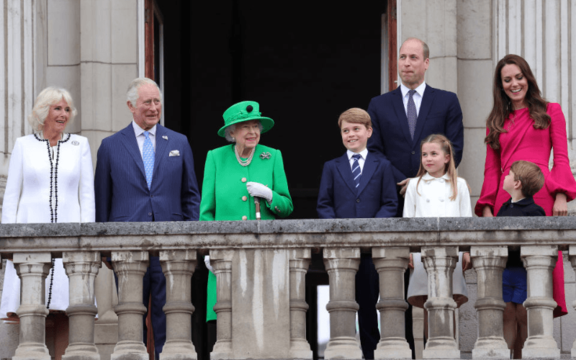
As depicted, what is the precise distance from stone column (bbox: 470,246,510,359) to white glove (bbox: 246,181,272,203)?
4.26 feet

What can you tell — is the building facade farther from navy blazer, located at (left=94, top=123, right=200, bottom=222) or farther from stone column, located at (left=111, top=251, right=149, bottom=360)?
stone column, located at (left=111, top=251, right=149, bottom=360)

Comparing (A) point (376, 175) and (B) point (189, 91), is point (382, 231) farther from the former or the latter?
(B) point (189, 91)

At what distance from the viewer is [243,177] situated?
6609 millimetres

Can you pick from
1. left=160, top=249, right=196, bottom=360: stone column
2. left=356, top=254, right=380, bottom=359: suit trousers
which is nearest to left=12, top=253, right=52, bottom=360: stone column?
left=160, top=249, right=196, bottom=360: stone column

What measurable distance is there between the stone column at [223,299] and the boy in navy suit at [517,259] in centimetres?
155

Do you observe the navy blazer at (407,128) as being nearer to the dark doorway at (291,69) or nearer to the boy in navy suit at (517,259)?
the boy in navy suit at (517,259)

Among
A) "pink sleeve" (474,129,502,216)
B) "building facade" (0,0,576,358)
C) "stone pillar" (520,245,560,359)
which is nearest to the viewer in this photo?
"stone pillar" (520,245,560,359)

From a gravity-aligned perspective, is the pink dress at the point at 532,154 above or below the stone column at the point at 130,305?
above

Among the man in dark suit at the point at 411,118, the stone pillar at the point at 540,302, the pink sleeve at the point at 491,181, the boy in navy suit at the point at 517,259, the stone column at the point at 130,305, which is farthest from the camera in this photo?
the man in dark suit at the point at 411,118

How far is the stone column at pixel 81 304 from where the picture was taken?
19.2 feet

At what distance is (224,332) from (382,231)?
1002 mm

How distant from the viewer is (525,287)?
6164mm

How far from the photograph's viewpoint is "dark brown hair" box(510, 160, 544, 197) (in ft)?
20.2

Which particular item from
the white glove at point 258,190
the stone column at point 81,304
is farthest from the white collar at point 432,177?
the stone column at point 81,304
